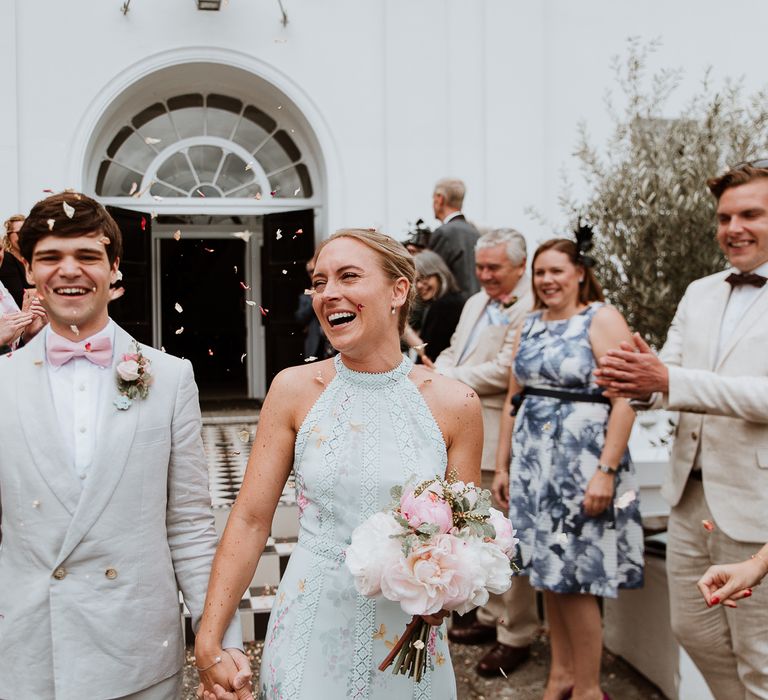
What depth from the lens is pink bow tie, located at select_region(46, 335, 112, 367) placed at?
2.06 metres

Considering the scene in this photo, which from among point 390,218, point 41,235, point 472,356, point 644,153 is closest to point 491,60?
point 390,218

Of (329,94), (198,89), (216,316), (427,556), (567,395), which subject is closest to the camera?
(427,556)

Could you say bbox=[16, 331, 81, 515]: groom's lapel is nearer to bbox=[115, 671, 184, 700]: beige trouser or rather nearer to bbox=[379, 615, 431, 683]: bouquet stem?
bbox=[115, 671, 184, 700]: beige trouser

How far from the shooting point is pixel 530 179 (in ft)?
29.7

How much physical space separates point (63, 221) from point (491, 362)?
2.65 metres

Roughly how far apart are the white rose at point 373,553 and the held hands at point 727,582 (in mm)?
976

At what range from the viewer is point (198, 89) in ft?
30.4

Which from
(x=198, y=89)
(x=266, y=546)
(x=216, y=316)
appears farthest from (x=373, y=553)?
(x=216, y=316)

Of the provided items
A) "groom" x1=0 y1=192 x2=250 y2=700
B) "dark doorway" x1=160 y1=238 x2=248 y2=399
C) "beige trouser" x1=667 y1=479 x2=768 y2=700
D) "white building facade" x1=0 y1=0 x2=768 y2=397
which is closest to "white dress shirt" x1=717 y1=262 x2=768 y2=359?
"beige trouser" x1=667 y1=479 x2=768 y2=700

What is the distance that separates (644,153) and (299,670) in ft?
12.7

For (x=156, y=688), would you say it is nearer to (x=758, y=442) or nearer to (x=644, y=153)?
(x=758, y=442)

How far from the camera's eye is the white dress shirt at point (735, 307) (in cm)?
301

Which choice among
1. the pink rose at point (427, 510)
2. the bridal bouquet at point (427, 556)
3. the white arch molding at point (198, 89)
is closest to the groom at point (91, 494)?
the bridal bouquet at point (427, 556)

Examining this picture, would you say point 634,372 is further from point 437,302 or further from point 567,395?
point 437,302
